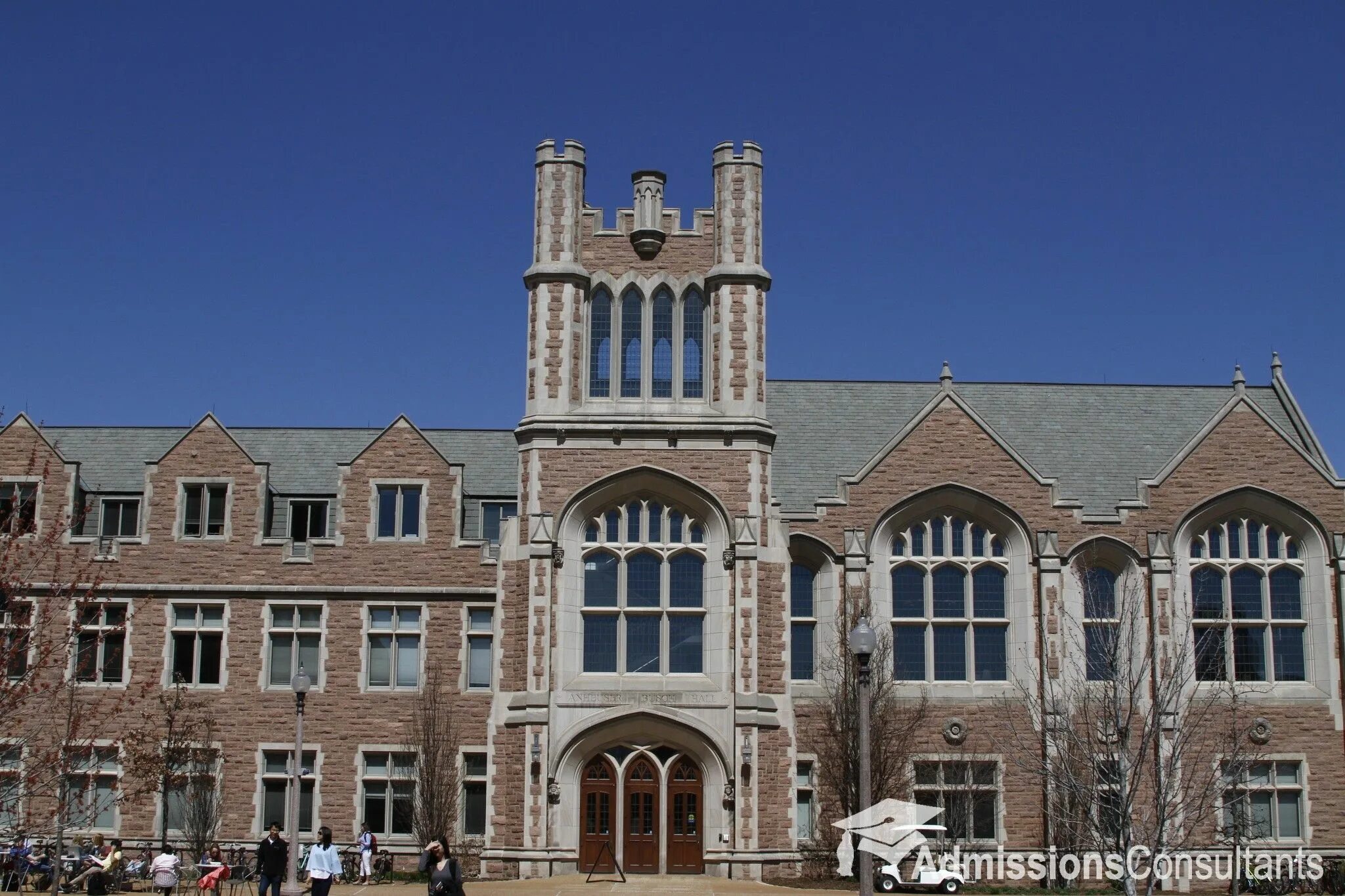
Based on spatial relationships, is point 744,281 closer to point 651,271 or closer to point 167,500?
point 651,271

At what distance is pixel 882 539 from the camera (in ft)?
114

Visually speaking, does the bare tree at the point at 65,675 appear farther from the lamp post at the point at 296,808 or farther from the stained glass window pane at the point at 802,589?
the stained glass window pane at the point at 802,589

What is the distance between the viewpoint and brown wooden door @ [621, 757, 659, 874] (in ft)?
103

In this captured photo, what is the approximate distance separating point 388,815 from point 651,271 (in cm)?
1266

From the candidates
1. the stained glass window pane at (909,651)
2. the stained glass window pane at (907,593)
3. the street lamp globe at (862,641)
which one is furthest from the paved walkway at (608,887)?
the street lamp globe at (862,641)

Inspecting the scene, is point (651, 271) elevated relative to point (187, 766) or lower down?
elevated

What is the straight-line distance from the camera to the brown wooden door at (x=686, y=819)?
31516 mm

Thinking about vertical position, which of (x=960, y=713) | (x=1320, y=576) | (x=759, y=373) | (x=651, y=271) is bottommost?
(x=960, y=713)

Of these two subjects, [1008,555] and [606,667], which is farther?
[1008,555]

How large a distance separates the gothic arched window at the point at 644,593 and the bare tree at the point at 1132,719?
6.87 m

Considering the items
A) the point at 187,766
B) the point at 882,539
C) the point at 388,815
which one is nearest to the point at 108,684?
the point at 187,766

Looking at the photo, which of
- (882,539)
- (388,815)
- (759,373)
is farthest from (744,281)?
(388,815)

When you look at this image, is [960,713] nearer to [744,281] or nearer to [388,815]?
[744,281]

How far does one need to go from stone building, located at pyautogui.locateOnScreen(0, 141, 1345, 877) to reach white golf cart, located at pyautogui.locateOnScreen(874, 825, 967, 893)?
2115 mm
